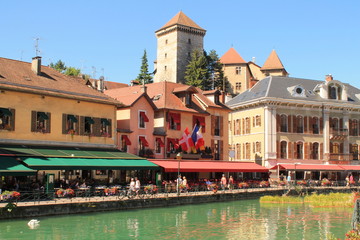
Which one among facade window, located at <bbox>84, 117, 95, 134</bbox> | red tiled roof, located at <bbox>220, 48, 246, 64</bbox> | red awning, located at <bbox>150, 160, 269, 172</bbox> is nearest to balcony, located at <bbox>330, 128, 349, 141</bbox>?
red awning, located at <bbox>150, 160, 269, 172</bbox>

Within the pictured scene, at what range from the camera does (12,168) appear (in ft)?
105

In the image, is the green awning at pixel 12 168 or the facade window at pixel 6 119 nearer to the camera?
the green awning at pixel 12 168

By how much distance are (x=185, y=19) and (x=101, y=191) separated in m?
75.1

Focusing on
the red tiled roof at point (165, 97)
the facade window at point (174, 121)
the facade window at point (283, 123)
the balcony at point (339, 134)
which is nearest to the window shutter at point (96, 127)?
the red tiled roof at point (165, 97)

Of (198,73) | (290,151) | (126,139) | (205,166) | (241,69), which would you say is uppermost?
(241,69)

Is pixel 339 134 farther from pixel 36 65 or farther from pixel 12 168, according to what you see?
pixel 12 168

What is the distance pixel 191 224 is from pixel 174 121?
71.6 feet

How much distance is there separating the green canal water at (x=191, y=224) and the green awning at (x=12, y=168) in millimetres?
3479

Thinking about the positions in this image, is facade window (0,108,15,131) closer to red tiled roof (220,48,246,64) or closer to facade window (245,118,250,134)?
facade window (245,118,250,134)

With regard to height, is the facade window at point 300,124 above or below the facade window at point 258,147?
above

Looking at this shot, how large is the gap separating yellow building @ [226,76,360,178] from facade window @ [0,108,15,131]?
31.5 meters

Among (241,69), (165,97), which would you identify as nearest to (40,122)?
(165,97)

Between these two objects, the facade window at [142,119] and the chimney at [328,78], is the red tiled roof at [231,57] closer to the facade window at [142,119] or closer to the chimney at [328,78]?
the chimney at [328,78]

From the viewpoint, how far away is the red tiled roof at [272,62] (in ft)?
352
